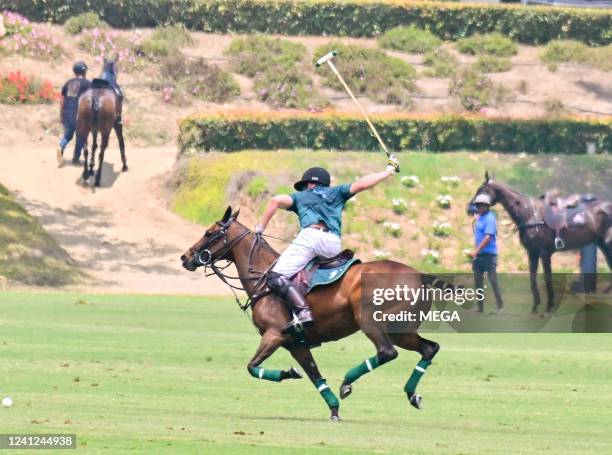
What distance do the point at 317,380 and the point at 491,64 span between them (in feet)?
109

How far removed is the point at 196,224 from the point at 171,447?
79.8ft

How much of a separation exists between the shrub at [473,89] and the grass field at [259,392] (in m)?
20.3

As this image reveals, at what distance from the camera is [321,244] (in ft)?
56.6

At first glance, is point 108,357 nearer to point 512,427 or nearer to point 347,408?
point 347,408

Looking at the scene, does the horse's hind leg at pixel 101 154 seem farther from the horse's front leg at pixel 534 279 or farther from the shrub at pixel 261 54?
the horse's front leg at pixel 534 279

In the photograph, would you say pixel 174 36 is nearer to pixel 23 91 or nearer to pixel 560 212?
pixel 23 91

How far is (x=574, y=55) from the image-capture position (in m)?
50.5

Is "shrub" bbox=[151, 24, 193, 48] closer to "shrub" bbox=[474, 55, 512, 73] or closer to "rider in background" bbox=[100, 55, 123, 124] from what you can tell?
"rider in background" bbox=[100, 55, 123, 124]

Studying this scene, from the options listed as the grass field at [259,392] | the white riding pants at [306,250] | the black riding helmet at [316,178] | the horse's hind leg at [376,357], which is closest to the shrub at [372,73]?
the grass field at [259,392]

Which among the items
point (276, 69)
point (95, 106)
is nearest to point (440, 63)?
point (276, 69)

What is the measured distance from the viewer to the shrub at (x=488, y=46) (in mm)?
50281

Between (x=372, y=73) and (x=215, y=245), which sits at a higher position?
(x=215, y=245)

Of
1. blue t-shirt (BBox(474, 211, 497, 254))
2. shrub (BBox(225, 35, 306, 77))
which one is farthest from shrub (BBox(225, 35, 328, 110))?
blue t-shirt (BBox(474, 211, 497, 254))

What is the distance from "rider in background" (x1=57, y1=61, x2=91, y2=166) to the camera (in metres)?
40.1
